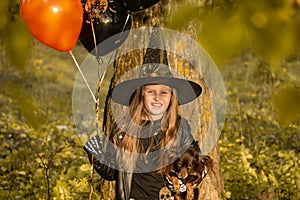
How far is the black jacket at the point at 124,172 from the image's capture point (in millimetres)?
2553

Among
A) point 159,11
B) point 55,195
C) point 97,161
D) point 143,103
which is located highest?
point 159,11

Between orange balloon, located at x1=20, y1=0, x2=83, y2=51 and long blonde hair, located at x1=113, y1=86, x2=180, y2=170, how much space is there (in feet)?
3.26

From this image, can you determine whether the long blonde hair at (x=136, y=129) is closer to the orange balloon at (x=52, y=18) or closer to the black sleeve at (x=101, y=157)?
the black sleeve at (x=101, y=157)

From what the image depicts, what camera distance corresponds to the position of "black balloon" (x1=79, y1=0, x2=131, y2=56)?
2188 millimetres

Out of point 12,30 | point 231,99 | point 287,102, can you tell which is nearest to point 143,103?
point 12,30

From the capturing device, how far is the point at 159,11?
2.93 metres

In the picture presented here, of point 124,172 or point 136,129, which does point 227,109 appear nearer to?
point 136,129

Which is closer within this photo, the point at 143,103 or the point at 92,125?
the point at 143,103

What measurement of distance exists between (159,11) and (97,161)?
955 millimetres

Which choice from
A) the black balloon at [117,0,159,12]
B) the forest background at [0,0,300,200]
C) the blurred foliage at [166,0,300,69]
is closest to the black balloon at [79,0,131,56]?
the black balloon at [117,0,159,12]

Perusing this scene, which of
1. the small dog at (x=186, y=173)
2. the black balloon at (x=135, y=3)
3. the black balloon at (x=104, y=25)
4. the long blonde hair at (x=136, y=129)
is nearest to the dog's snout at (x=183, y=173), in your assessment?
the small dog at (x=186, y=173)

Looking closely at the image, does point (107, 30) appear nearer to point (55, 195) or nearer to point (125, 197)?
point (125, 197)

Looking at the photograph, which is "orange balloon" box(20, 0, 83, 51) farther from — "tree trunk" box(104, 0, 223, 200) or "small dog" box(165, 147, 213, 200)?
"tree trunk" box(104, 0, 223, 200)

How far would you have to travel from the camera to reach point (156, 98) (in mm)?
2639
